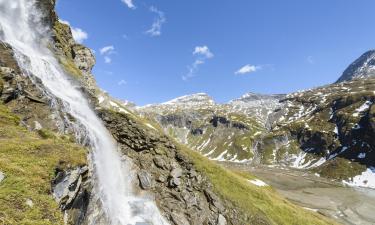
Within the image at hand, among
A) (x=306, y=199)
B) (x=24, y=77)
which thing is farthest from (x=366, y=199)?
(x=24, y=77)

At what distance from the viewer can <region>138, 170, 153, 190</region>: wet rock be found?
156 ft

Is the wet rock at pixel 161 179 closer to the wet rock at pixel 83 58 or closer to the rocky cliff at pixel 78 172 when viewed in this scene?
the rocky cliff at pixel 78 172

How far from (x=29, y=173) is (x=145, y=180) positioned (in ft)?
78.2

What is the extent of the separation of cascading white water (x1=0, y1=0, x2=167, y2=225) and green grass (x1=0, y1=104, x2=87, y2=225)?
947 centimetres

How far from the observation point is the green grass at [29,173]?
21.6m

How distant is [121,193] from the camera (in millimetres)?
43875

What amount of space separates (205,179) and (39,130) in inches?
1023

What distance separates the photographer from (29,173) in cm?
2586

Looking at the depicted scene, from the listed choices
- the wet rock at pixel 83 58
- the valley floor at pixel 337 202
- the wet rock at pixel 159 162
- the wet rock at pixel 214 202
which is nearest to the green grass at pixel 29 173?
the wet rock at pixel 159 162

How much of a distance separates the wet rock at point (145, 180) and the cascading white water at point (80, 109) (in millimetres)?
1767

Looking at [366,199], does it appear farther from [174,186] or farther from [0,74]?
[0,74]

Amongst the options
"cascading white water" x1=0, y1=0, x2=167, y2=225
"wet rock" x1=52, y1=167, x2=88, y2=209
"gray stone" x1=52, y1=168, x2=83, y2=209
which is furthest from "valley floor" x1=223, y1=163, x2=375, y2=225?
"gray stone" x1=52, y1=168, x2=83, y2=209

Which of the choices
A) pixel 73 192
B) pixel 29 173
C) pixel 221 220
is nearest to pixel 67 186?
pixel 73 192

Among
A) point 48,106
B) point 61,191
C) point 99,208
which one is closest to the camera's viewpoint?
point 61,191
